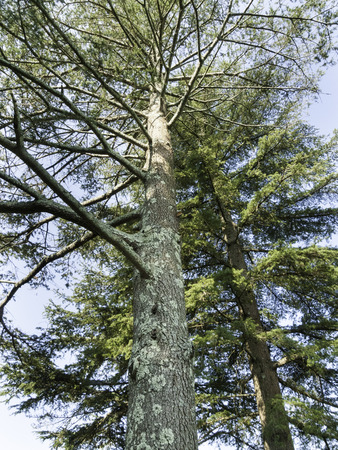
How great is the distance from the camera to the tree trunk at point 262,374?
3.86 meters

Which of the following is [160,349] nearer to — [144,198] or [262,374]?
[144,198]

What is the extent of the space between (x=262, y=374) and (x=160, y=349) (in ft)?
11.0

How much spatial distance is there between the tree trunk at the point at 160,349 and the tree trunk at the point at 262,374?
6.80ft

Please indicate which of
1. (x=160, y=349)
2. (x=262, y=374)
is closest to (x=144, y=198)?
(x=160, y=349)

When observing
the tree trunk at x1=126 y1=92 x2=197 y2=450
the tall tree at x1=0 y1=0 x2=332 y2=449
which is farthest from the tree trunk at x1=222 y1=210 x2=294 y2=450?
the tree trunk at x1=126 y1=92 x2=197 y2=450

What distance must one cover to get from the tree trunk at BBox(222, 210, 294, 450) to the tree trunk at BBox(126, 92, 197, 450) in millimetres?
2073

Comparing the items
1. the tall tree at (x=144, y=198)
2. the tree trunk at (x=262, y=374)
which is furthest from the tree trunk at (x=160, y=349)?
the tree trunk at (x=262, y=374)

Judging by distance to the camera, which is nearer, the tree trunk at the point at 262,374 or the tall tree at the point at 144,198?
the tall tree at the point at 144,198

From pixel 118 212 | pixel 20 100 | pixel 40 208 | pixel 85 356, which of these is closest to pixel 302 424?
pixel 85 356

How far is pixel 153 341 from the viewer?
2012mm

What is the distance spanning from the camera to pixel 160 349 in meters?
1.97

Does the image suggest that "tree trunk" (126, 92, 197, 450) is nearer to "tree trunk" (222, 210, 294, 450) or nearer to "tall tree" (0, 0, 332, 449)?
"tall tree" (0, 0, 332, 449)

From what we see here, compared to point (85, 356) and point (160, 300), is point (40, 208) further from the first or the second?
point (85, 356)

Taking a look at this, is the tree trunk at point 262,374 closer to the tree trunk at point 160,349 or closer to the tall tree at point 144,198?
the tall tree at point 144,198
